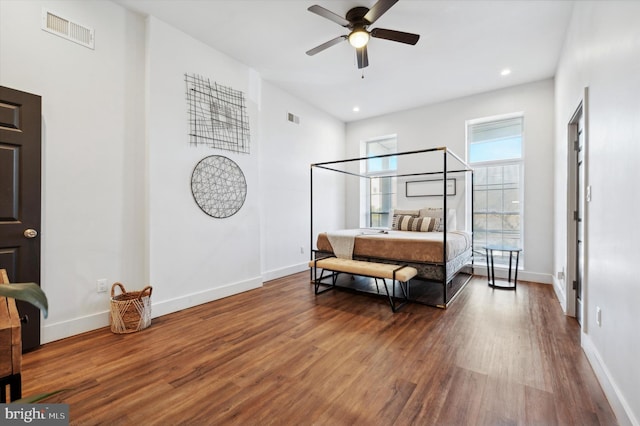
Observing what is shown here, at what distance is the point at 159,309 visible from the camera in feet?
9.85

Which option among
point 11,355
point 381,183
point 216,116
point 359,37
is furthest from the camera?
point 381,183

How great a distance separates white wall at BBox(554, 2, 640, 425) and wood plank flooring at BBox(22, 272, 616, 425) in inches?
9.1

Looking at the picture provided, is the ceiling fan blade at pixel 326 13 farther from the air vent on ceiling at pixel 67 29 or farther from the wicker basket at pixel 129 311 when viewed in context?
the wicker basket at pixel 129 311

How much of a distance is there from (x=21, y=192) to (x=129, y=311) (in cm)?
126

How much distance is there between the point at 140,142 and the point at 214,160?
80cm

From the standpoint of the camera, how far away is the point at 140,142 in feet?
9.78

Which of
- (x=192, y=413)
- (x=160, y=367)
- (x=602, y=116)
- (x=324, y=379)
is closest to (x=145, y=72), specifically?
(x=160, y=367)

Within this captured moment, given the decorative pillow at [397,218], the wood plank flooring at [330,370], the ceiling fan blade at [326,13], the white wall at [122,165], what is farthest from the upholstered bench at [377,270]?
the ceiling fan blade at [326,13]

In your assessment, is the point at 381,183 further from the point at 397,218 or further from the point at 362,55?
the point at 362,55

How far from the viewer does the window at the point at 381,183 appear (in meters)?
5.86

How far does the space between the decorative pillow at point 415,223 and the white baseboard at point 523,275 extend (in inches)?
43.8

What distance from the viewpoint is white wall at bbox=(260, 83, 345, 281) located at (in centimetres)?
450

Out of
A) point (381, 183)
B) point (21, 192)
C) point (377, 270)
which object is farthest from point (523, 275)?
point (21, 192)

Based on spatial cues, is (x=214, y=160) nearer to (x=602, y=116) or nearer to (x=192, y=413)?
(x=192, y=413)
